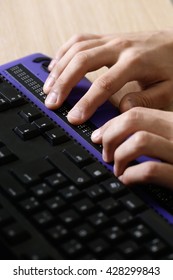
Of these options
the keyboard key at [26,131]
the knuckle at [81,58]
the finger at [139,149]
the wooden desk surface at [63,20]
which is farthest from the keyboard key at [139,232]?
the wooden desk surface at [63,20]

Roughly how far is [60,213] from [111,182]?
0.09 meters

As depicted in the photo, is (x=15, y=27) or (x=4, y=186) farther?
(x=15, y=27)

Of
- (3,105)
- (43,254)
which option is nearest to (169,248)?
(43,254)

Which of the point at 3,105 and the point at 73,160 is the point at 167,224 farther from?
the point at 3,105

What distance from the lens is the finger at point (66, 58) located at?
868mm

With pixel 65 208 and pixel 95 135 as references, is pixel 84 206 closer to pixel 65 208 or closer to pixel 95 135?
pixel 65 208

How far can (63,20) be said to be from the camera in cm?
111

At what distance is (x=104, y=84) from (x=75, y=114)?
0.26ft

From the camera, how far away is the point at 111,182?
2.27ft

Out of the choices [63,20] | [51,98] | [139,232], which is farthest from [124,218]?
[63,20]

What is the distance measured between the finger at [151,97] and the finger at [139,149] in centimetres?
12

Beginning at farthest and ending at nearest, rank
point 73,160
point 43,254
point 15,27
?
point 15,27
point 73,160
point 43,254

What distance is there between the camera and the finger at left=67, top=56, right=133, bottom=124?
811mm

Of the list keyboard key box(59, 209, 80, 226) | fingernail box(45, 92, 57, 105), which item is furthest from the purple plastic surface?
keyboard key box(59, 209, 80, 226)
